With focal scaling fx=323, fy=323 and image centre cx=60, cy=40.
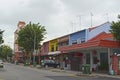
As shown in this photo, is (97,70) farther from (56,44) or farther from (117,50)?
(56,44)

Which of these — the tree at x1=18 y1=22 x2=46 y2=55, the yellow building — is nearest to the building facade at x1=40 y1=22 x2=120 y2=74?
the yellow building

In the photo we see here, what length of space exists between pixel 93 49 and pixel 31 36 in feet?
123

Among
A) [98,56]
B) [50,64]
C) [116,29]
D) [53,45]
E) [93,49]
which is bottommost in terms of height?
[50,64]

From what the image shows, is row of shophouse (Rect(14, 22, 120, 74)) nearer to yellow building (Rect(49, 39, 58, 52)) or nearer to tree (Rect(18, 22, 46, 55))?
yellow building (Rect(49, 39, 58, 52))

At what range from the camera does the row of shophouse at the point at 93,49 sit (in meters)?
40.8

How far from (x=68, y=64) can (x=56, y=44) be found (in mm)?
12751

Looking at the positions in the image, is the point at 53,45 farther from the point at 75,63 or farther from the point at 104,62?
the point at 104,62

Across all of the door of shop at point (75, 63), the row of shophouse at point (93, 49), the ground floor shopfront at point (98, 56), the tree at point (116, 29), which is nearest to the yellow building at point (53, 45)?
the row of shophouse at point (93, 49)

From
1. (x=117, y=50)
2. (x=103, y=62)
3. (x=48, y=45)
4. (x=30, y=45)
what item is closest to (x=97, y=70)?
(x=103, y=62)

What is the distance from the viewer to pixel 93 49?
47.0 m

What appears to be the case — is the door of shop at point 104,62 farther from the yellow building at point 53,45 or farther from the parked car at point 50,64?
the yellow building at point 53,45

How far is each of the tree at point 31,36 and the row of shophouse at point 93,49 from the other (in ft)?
49.0

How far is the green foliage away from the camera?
268ft

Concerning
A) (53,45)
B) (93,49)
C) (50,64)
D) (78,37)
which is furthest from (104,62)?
(53,45)
